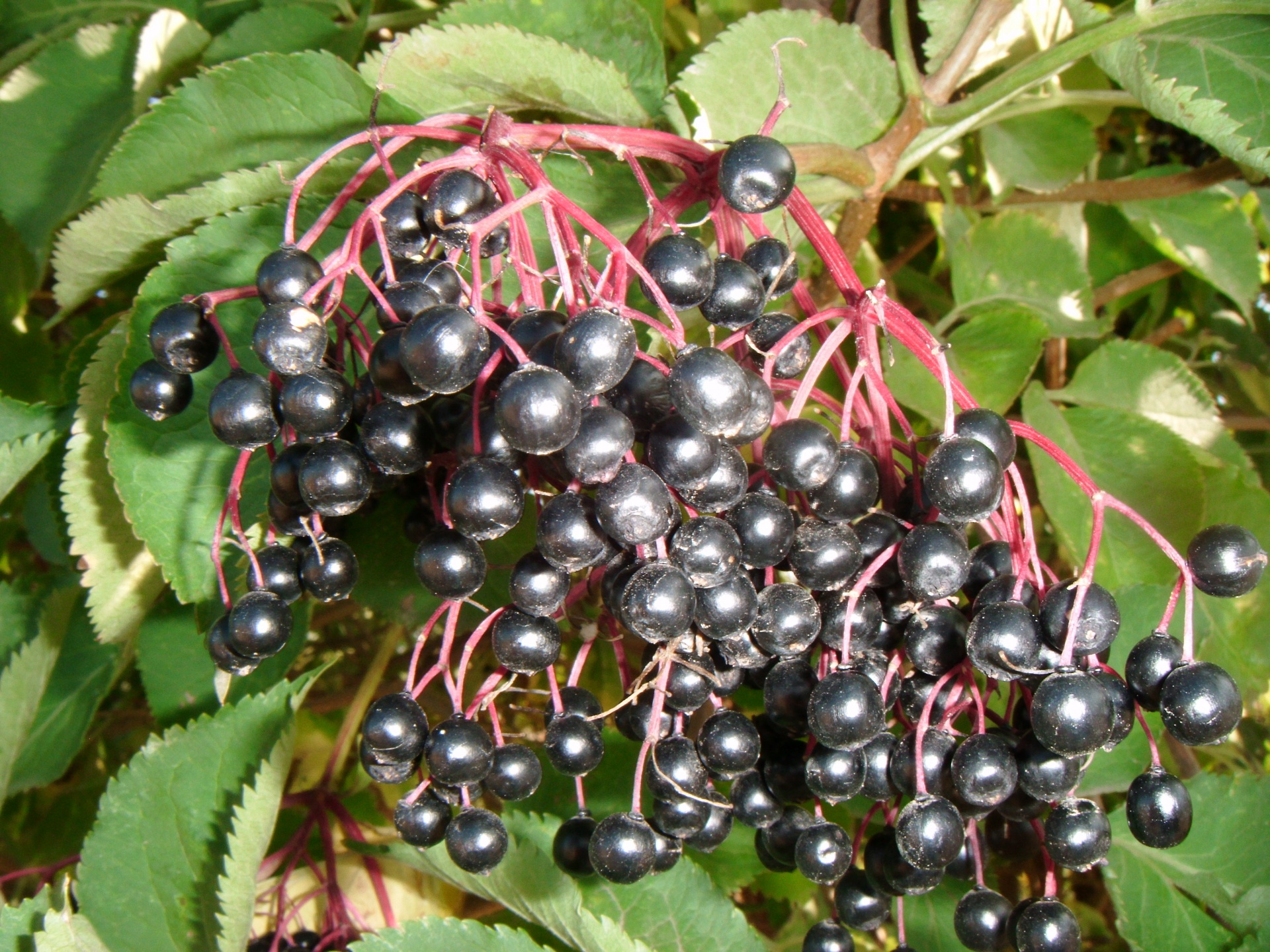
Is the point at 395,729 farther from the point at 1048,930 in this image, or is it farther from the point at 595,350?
the point at 1048,930

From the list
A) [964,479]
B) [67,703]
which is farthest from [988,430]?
[67,703]

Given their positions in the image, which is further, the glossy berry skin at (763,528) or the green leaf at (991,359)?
the green leaf at (991,359)

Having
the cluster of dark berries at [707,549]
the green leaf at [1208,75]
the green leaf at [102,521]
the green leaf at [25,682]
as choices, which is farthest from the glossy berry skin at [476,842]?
the green leaf at [1208,75]

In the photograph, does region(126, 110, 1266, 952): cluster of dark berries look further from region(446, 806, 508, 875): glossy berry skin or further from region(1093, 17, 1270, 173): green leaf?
region(1093, 17, 1270, 173): green leaf

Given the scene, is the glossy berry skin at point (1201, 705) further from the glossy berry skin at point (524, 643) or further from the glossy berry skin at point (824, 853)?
the glossy berry skin at point (524, 643)

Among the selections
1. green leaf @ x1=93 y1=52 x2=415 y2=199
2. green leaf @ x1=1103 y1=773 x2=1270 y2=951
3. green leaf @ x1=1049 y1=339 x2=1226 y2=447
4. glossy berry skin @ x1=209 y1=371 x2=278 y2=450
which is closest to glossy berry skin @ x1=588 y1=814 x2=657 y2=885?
glossy berry skin @ x1=209 y1=371 x2=278 y2=450

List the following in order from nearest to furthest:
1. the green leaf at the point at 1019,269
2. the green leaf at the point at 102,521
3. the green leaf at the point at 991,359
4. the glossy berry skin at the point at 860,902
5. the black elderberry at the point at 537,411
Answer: the black elderberry at the point at 537,411, the glossy berry skin at the point at 860,902, the green leaf at the point at 102,521, the green leaf at the point at 991,359, the green leaf at the point at 1019,269
